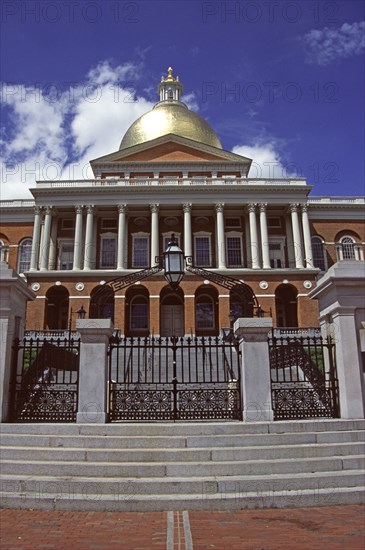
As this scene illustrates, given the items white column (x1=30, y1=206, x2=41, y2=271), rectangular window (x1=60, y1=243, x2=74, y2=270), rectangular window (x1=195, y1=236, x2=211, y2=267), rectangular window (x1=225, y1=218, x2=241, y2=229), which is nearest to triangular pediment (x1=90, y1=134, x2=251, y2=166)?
rectangular window (x1=225, y1=218, x2=241, y2=229)

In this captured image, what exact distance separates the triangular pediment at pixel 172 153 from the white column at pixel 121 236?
702 cm

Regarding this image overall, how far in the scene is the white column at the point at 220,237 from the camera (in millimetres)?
43312

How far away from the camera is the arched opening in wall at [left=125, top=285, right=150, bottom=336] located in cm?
4216

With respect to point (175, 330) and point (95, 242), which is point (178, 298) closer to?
point (175, 330)

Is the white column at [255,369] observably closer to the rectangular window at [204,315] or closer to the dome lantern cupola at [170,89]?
A: the rectangular window at [204,315]

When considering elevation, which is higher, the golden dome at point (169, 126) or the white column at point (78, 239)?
the golden dome at point (169, 126)

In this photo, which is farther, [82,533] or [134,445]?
[134,445]

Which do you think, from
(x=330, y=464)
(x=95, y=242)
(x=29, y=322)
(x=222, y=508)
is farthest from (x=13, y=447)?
(x=95, y=242)

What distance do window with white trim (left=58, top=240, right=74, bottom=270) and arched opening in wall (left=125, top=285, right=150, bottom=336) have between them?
6.98m

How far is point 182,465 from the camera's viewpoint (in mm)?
7453

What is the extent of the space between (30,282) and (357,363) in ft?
118

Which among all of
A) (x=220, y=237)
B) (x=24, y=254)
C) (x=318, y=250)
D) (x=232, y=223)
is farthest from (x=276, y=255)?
(x=24, y=254)

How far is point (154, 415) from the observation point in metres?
9.42

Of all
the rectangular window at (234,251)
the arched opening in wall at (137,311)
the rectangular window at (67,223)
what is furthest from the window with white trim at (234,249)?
the rectangular window at (67,223)
